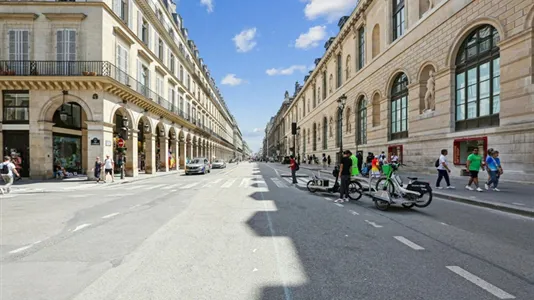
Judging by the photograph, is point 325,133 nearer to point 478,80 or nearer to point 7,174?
point 478,80

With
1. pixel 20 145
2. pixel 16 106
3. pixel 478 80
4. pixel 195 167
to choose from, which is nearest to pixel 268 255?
pixel 478 80

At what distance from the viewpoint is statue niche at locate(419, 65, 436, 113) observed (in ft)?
66.4

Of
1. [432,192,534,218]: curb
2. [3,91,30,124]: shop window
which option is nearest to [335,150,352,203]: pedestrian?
[432,192,534,218]: curb

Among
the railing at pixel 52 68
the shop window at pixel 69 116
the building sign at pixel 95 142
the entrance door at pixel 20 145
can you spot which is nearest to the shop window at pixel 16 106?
the entrance door at pixel 20 145

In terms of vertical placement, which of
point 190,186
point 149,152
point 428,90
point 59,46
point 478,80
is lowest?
point 190,186

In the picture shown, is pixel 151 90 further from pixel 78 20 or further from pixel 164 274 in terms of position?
pixel 164 274

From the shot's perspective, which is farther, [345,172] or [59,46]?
[59,46]

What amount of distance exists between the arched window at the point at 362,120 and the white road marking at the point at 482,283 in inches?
1182

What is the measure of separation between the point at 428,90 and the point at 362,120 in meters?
13.3

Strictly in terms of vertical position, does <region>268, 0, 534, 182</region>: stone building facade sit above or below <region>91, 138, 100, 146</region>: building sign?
above

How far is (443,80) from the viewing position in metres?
18.9

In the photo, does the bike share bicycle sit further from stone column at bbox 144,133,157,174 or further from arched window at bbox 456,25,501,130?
stone column at bbox 144,133,157,174

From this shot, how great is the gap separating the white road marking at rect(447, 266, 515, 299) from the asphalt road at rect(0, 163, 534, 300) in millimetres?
12

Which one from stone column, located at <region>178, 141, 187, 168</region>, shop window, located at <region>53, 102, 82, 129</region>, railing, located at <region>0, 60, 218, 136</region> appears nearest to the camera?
railing, located at <region>0, 60, 218, 136</region>
